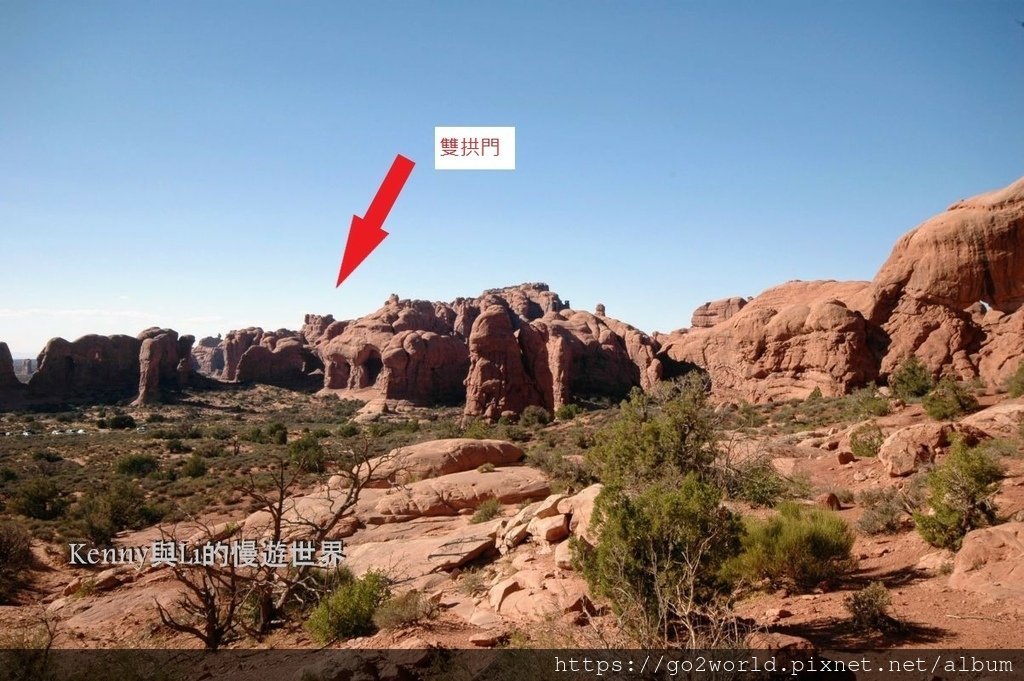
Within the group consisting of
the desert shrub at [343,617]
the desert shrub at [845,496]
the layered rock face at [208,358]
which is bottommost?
the desert shrub at [343,617]

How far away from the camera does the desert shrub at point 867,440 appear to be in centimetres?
1673

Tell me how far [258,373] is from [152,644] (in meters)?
66.4

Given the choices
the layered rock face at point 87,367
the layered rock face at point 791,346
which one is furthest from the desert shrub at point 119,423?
the layered rock face at point 791,346

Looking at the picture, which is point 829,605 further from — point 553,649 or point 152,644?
point 152,644

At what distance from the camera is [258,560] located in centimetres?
1010

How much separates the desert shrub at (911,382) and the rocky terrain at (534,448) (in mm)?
193

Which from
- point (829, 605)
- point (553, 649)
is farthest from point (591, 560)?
point (829, 605)

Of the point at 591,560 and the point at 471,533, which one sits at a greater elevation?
the point at 591,560

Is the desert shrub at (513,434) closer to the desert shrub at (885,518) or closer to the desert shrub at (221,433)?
the desert shrub at (221,433)

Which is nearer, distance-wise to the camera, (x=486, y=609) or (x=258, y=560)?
(x=486, y=609)

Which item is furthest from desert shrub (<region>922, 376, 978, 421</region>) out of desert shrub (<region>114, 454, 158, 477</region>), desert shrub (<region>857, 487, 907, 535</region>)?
desert shrub (<region>114, 454, 158, 477</region>)

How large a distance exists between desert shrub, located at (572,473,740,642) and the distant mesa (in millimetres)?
28509

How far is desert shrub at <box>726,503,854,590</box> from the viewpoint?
8312 millimetres

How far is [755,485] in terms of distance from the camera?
13.3 meters
